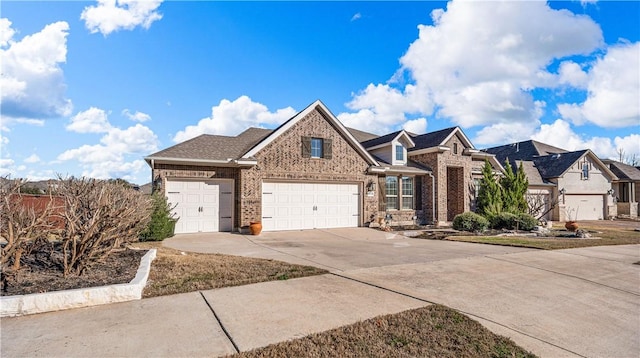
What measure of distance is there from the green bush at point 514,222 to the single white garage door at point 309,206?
23.4 ft

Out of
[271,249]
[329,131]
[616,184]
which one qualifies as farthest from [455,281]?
[616,184]

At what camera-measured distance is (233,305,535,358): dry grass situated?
363 centimetres

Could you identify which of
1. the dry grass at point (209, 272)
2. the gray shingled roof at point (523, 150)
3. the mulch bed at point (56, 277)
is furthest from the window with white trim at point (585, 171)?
the mulch bed at point (56, 277)

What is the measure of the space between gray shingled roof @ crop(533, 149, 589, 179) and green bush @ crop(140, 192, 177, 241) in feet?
87.3

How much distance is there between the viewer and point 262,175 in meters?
15.0

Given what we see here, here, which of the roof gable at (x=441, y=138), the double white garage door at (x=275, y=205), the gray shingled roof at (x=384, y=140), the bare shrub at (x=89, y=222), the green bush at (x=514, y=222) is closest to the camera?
the bare shrub at (x=89, y=222)

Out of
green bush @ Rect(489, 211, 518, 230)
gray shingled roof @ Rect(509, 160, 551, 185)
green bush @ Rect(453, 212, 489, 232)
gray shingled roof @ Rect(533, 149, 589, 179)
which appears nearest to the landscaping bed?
green bush @ Rect(453, 212, 489, 232)

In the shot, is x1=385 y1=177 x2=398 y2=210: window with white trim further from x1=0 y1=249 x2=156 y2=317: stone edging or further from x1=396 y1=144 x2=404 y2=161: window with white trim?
x1=0 y1=249 x2=156 y2=317: stone edging

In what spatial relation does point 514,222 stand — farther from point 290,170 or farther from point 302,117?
point 302,117

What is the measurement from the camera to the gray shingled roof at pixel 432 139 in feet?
65.8

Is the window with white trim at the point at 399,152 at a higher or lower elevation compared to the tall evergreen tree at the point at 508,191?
higher

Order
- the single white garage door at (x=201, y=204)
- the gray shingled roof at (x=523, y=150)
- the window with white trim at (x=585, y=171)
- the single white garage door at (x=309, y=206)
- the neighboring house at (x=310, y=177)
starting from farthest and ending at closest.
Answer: the gray shingled roof at (x=523, y=150) → the window with white trim at (x=585, y=171) → the single white garage door at (x=309, y=206) → the neighboring house at (x=310, y=177) → the single white garage door at (x=201, y=204)

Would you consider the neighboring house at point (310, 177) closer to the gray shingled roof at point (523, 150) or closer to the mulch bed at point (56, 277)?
the mulch bed at point (56, 277)

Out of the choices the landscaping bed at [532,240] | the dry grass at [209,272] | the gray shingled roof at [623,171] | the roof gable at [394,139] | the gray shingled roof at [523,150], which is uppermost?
the gray shingled roof at [523,150]
